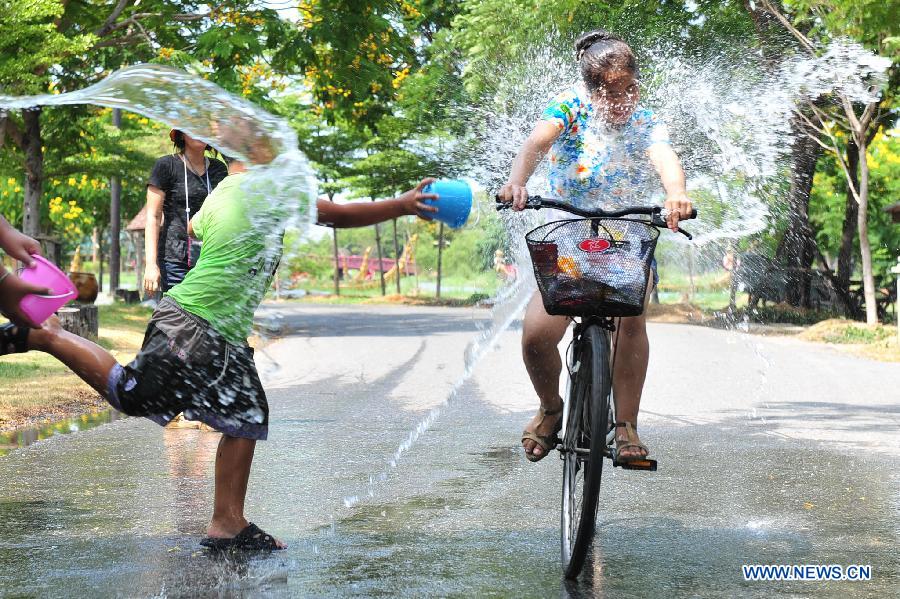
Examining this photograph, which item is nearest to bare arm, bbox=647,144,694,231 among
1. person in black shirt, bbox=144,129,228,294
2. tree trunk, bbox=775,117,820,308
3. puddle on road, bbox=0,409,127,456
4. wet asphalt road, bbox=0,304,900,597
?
wet asphalt road, bbox=0,304,900,597

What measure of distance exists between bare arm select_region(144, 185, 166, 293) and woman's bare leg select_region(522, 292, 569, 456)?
304 centimetres

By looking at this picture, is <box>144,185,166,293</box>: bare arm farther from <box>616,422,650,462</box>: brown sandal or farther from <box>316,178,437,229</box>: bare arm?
<box>616,422,650,462</box>: brown sandal

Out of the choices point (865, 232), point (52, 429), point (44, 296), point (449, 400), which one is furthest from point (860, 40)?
point (44, 296)

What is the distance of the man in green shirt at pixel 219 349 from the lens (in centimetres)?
444

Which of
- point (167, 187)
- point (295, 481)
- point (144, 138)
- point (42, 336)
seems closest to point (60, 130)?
point (144, 138)

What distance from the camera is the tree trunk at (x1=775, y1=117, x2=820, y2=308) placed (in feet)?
82.1

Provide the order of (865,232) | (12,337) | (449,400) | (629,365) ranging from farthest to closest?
(865,232), (449,400), (629,365), (12,337)

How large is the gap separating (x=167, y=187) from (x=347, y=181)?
37033 mm

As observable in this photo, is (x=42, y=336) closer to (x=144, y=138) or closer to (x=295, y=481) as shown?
(x=295, y=481)

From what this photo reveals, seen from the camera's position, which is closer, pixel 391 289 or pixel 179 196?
pixel 179 196

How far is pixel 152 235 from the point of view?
7434mm

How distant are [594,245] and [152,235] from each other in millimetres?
3793

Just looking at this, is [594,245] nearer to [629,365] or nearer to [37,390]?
[629,365]

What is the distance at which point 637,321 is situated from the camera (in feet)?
16.7
